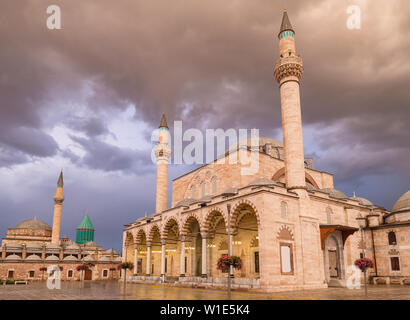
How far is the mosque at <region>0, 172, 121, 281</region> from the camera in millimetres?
43125

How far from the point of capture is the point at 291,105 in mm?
26641

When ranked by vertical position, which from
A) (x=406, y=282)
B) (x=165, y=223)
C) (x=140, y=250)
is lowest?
(x=406, y=282)

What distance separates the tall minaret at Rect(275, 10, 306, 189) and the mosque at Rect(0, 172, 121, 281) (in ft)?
77.6

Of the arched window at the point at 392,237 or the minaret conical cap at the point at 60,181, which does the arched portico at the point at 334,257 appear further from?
the minaret conical cap at the point at 60,181

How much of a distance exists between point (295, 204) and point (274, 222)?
296cm

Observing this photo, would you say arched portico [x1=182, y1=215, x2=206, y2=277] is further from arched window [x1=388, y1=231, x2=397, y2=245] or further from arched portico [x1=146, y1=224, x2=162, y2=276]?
arched window [x1=388, y1=231, x2=397, y2=245]

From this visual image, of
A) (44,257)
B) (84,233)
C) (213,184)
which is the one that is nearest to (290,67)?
(213,184)

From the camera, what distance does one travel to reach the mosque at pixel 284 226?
876 inches

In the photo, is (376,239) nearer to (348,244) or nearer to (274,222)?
(348,244)

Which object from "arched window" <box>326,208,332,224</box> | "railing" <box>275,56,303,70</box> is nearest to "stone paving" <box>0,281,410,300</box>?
"arched window" <box>326,208,332,224</box>
